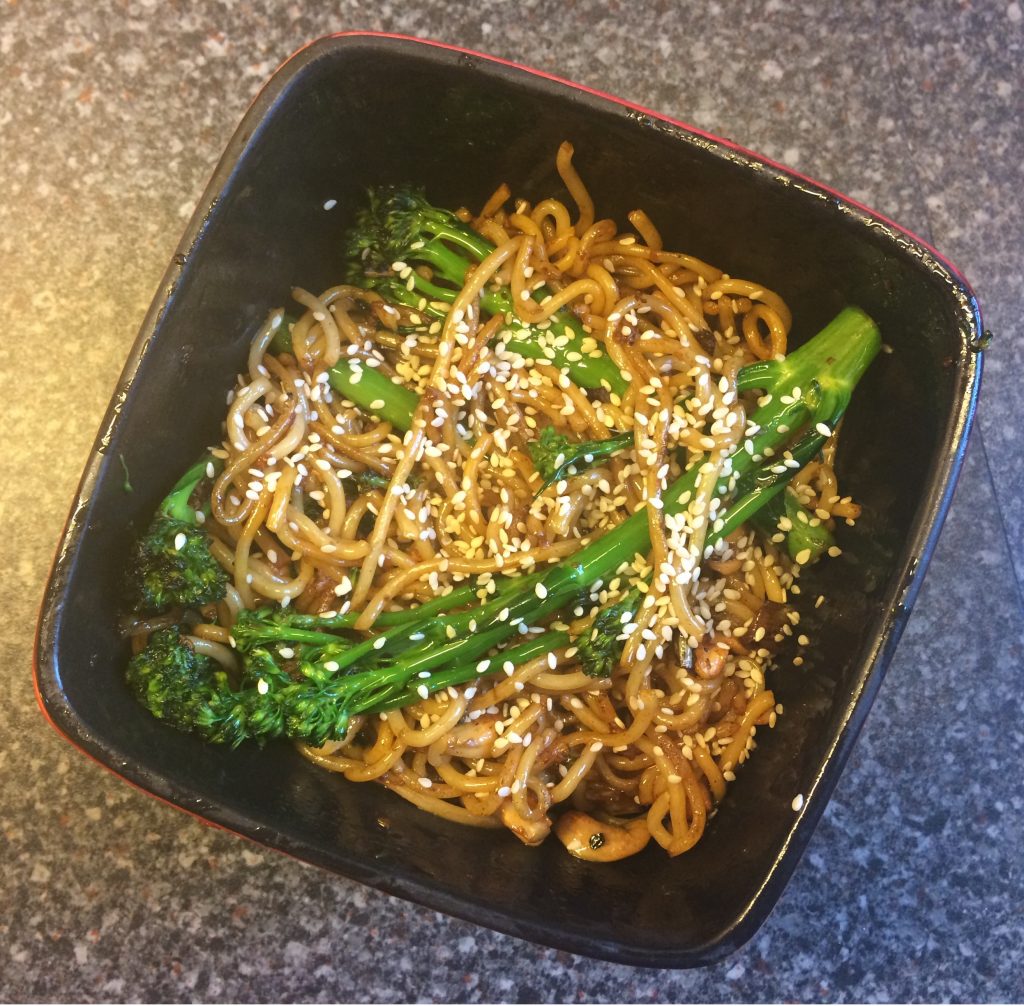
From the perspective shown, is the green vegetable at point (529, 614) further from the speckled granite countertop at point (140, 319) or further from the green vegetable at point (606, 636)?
the speckled granite countertop at point (140, 319)

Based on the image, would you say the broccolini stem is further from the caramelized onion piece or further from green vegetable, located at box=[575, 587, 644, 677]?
the caramelized onion piece

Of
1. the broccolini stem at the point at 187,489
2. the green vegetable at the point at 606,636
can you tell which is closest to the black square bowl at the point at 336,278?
the broccolini stem at the point at 187,489

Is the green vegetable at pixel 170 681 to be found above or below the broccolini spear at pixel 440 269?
below

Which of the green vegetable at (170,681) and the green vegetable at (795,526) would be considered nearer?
the green vegetable at (170,681)

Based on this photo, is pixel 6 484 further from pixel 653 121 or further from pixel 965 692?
pixel 965 692

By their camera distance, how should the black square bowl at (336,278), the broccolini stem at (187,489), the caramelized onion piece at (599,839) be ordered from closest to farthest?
the black square bowl at (336,278)
the broccolini stem at (187,489)
the caramelized onion piece at (599,839)

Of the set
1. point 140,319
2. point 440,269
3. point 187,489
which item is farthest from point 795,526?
point 140,319

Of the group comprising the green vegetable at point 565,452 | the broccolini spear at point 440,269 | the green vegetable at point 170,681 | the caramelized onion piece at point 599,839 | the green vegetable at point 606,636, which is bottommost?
the caramelized onion piece at point 599,839

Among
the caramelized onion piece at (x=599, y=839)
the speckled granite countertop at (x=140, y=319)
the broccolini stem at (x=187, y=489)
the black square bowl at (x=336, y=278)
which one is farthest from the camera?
the speckled granite countertop at (x=140, y=319)

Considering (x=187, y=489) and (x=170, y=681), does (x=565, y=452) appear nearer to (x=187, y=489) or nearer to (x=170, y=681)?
(x=187, y=489)
